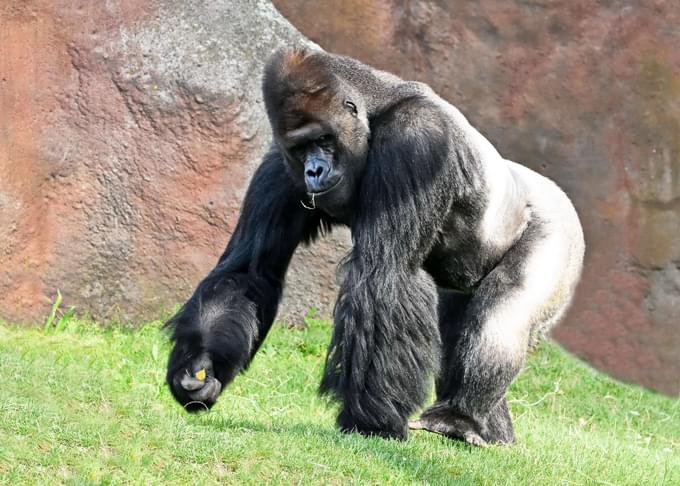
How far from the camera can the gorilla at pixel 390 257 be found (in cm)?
388

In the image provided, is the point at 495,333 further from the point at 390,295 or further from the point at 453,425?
the point at 390,295

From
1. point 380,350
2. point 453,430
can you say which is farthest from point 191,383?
point 453,430

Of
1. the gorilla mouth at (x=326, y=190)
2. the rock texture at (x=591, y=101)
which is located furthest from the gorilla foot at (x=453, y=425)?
the rock texture at (x=591, y=101)

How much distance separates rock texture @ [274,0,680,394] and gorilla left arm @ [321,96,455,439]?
116 inches

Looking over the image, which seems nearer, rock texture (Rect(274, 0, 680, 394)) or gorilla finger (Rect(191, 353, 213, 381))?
gorilla finger (Rect(191, 353, 213, 381))

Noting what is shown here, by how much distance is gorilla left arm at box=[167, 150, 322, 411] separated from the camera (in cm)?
397

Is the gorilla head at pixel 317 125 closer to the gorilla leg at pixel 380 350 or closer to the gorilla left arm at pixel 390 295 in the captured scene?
the gorilla left arm at pixel 390 295

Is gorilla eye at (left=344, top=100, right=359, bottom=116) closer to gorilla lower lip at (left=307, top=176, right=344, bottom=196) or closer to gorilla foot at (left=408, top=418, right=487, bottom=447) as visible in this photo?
gorilla lower lip at (left=307, top=176, right=344, bottom=196)

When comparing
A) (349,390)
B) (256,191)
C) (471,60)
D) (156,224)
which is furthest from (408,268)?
(471,60)

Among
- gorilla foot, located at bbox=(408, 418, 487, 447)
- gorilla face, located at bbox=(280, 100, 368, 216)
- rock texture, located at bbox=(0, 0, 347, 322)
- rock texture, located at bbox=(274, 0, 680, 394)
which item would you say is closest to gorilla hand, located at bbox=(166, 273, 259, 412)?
gorilla face, located at bbox=(280, 100, 368, 216)

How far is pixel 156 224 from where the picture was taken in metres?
6.13

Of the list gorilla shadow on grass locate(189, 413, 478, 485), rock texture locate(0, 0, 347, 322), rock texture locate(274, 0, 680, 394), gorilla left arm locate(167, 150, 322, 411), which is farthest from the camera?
rock texture locate(274, 0, 680, 394)

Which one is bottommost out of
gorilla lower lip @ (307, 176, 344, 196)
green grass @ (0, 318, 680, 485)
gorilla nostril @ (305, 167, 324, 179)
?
green grass @ (0, 318, 680, 485)

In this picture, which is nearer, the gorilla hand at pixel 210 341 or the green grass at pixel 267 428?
the green grass at pixel 267 428
